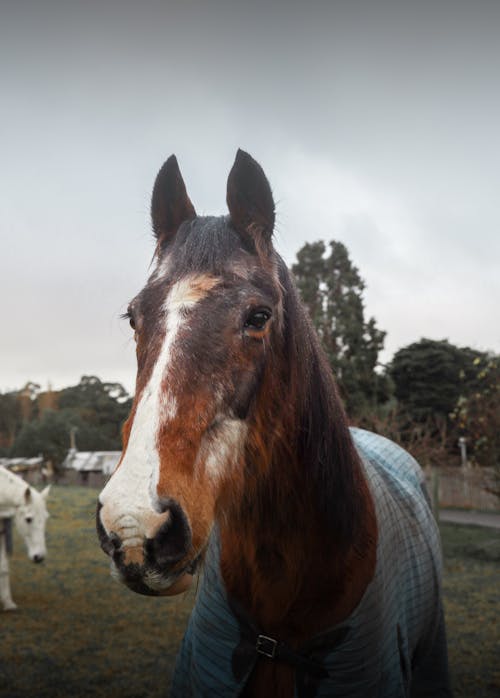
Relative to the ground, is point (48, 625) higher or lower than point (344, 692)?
lower

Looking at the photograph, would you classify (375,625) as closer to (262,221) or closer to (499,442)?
(262,221)

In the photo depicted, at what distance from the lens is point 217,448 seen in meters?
1.68

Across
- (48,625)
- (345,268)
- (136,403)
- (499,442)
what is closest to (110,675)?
(48,625)

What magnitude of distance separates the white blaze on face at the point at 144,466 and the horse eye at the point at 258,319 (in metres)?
0.20

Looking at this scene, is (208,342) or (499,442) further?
(499,442)

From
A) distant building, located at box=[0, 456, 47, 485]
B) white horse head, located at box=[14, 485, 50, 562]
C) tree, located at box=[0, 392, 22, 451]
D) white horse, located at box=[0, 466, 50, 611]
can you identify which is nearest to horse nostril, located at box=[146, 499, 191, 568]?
white horse, located at box=[0, 466, 50, 611]

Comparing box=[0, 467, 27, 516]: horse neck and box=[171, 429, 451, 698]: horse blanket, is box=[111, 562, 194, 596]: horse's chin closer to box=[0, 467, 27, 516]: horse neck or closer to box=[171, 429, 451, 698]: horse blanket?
box=[171, 429, 451, 698]: horse blanket

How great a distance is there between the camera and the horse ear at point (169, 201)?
2.27 meters

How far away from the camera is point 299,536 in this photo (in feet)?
6.77

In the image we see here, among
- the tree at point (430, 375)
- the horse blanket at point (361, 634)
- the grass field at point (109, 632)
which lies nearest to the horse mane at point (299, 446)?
the horse blanket at point (361, 634)

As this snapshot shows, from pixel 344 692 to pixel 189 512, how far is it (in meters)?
1.18

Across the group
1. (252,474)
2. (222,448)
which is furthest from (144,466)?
(252,474)

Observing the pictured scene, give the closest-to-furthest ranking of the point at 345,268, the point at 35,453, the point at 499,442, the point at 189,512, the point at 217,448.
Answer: the point at 189,512, the point at 217,448, the point at 499,442, the point at 345,268, the point at 35,453

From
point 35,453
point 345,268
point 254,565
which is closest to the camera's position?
point 254,565
